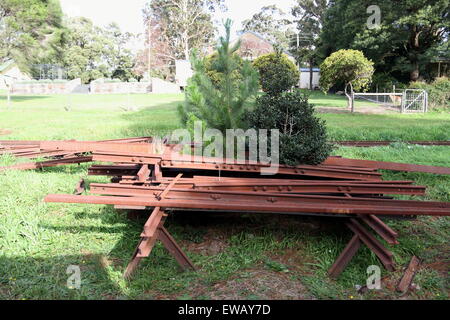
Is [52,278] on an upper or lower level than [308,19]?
lower

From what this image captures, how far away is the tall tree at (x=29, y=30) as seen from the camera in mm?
28516

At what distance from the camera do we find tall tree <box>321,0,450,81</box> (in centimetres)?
2339

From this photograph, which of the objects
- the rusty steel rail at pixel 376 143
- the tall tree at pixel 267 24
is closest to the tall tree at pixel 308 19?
the tall tree at pixel 267 24

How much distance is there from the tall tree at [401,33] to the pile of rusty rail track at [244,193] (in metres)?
22.4

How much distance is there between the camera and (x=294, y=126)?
16.2ft

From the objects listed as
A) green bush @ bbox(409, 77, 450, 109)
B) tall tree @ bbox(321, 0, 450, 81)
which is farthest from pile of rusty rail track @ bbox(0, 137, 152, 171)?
tall tree @ bbox(321, 0, 450, 81)

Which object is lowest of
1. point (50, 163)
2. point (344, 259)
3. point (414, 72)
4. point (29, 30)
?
point (344, 259)

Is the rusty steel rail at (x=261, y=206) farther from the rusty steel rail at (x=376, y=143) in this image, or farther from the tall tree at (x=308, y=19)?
the tall tree at (x=308, y=19)

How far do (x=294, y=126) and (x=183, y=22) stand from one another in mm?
48552

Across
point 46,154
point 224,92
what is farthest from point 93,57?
point 224,92

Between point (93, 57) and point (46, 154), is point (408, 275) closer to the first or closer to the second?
point (46, 154)

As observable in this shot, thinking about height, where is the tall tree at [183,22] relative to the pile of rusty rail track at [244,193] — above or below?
above
